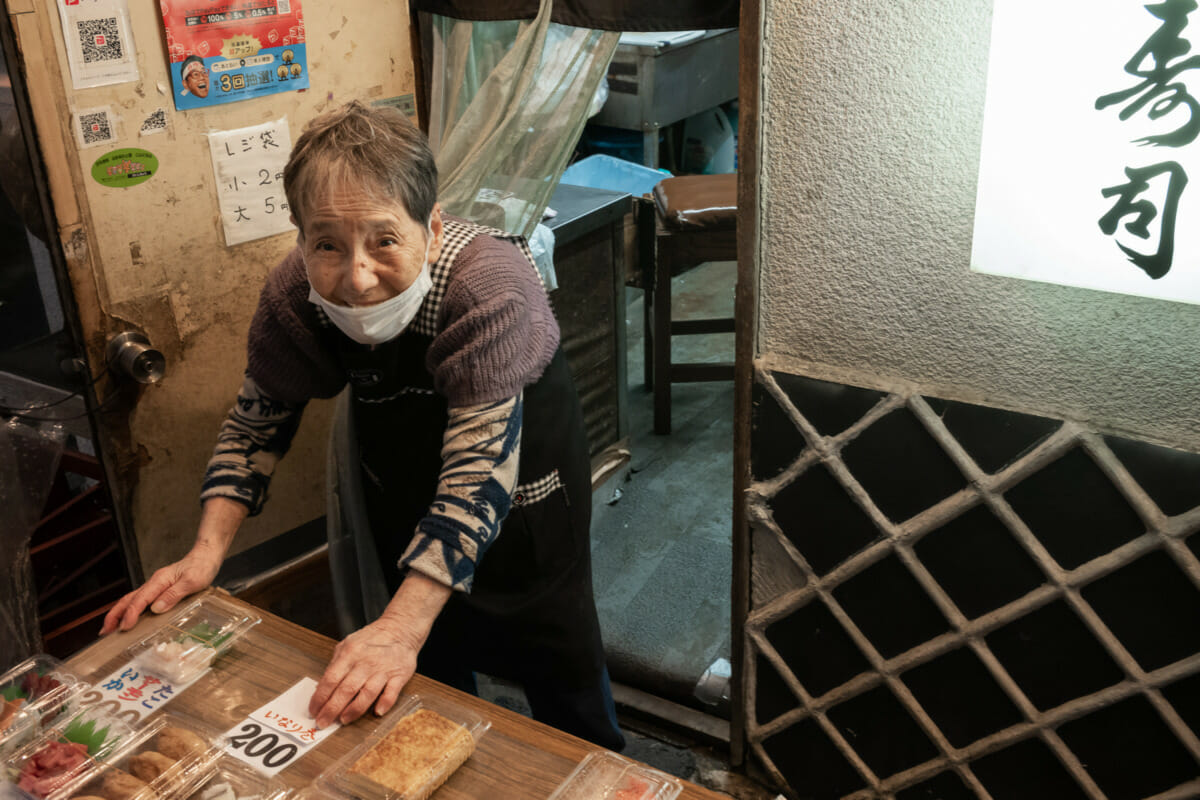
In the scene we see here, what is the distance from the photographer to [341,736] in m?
1.63

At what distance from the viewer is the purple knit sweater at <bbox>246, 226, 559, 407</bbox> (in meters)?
1.85

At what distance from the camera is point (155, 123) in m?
2.71

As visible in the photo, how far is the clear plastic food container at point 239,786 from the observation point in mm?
1507

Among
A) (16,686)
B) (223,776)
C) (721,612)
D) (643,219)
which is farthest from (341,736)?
(643,219)

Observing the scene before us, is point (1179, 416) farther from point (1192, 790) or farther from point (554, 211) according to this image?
point (554, 211)

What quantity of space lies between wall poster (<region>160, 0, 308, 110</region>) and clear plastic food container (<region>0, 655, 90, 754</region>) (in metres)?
1.63

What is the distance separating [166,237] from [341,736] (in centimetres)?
175

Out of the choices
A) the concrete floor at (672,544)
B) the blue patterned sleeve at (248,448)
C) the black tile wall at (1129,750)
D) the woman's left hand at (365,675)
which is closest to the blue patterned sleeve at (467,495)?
the woman's left hand at (365,675)

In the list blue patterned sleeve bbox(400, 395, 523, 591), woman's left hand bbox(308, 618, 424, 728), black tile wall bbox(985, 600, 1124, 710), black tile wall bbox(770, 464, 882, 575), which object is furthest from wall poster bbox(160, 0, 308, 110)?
black tile wall bbox(985, 600, 1124, 710)

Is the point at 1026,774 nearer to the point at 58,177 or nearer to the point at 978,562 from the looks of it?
the point at 978,562

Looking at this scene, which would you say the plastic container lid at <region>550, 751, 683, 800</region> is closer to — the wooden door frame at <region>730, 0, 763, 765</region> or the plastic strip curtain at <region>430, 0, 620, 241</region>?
the wooden door frame at <region>730, 0, 763, 765</region>

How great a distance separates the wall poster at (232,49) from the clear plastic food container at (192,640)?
1521mm

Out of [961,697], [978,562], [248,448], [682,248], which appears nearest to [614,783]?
[248,448]

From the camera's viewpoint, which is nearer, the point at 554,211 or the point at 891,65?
the point at 891,65
